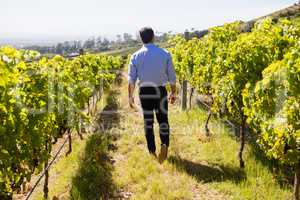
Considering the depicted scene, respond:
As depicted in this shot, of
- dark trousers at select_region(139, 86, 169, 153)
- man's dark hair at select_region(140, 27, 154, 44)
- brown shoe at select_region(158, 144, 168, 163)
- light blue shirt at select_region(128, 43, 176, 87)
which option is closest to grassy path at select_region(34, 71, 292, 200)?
brown shoe at select_region(158, 144, 168, 163)

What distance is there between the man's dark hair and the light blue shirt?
9cm

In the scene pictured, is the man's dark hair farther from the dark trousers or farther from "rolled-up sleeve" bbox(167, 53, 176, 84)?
the dark trousers

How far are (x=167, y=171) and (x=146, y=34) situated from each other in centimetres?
248

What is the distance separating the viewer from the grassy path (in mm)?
5664

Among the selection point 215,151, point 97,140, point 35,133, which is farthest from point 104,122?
point 35,133

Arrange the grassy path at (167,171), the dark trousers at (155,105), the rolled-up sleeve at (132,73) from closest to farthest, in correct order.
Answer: the grassy path at (167,171) < the dark trousers at (155,105) < the rolled-up sleeve at (132,73)

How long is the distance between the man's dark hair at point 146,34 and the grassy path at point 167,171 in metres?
2.24

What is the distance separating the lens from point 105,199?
5.81 m

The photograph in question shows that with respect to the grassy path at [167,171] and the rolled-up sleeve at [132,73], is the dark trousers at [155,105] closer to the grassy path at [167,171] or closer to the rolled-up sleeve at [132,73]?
the rolled-up sleeve at [132,73]

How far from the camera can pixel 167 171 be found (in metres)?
6.52

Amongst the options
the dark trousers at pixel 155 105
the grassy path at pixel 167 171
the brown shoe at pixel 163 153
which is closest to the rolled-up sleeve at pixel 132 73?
the dark trousers at pixel 155 105

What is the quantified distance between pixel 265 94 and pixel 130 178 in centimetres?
280

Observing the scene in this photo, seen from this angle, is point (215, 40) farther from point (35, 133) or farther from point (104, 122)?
point (35, 133)

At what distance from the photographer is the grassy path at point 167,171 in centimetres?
566
